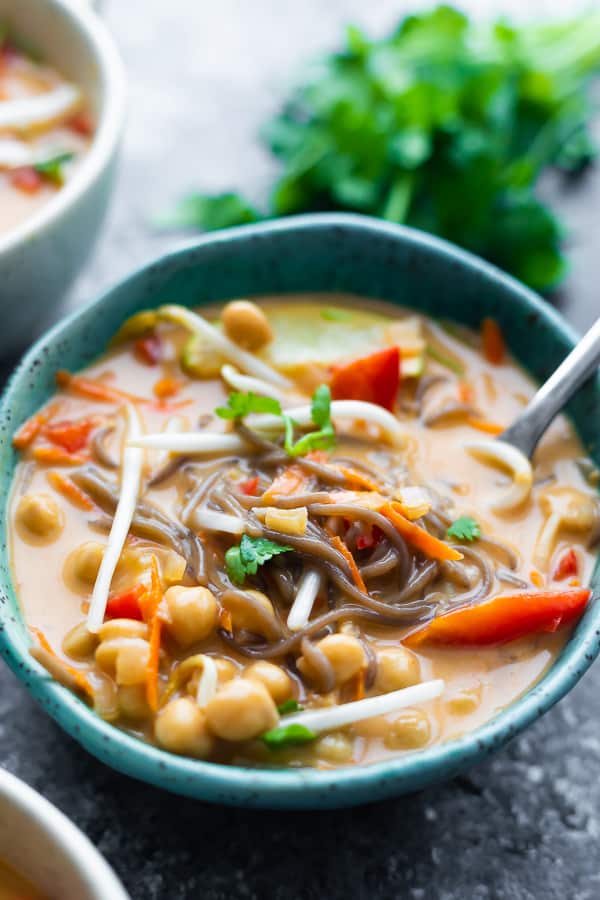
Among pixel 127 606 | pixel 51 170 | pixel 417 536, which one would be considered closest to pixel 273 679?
pixel 127 606

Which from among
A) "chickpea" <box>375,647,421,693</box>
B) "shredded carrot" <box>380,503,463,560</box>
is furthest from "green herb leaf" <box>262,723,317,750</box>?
"shredded carrot" <box>380,503,463,560</box>

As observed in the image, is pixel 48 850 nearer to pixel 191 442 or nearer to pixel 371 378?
pixel 191 442

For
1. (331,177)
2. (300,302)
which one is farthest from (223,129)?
(300,302)

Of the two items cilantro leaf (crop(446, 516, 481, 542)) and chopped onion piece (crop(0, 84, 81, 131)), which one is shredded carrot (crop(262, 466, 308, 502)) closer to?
cilantro leaf (crop(446, 516, 481, 542))

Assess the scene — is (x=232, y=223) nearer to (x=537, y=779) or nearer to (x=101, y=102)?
(x=101, y=102)

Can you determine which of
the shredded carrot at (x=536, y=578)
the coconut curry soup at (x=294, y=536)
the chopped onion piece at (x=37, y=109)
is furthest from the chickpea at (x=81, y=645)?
the chopped onion piece at (x=37, y=109)

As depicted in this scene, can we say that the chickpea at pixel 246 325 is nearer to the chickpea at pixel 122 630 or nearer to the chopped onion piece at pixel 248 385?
the chopped onion piece at pixel 248 385
